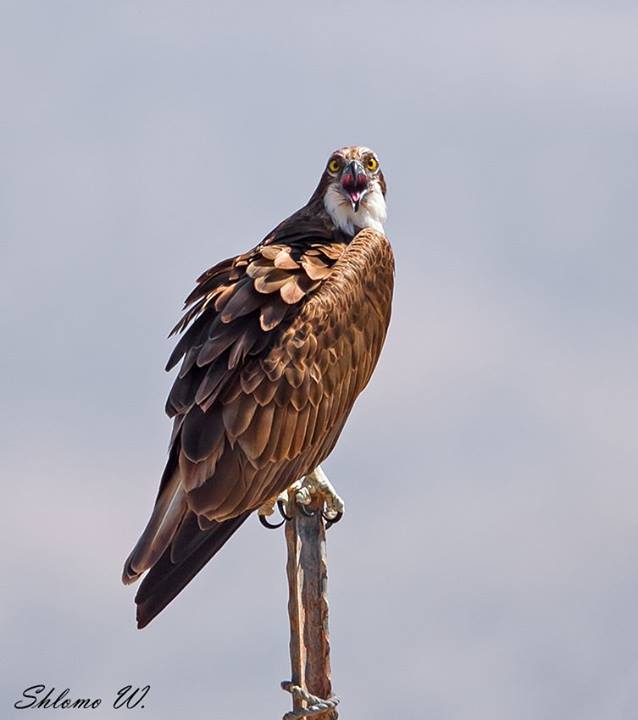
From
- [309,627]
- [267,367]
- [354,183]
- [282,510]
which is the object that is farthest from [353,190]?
[309,627]

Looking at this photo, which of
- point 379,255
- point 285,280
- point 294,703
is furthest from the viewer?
point 379,255

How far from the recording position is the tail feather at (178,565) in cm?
954

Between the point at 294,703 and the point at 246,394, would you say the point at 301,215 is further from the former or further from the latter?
the point at 294,703

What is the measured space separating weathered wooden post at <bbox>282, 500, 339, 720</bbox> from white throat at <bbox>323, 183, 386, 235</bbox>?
2.66 meters

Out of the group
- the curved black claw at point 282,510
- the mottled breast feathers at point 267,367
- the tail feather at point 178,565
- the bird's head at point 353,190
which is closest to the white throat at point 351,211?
the bird's head at point 353,190

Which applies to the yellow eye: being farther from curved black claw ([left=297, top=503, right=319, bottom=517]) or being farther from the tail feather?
the tail feather

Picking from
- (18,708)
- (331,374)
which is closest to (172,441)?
(331,374)

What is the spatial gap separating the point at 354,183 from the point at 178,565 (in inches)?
136

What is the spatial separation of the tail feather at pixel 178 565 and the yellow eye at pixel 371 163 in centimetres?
334

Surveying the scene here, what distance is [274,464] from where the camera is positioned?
1034 cm

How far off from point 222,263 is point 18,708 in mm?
3170

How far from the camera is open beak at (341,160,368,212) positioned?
11.8m

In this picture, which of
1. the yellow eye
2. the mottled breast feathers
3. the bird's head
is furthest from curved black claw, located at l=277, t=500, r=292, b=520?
the yellow eye

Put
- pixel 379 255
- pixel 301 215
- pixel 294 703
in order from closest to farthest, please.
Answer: pixel 294 703
pixel 379 255
pixel 301 215
